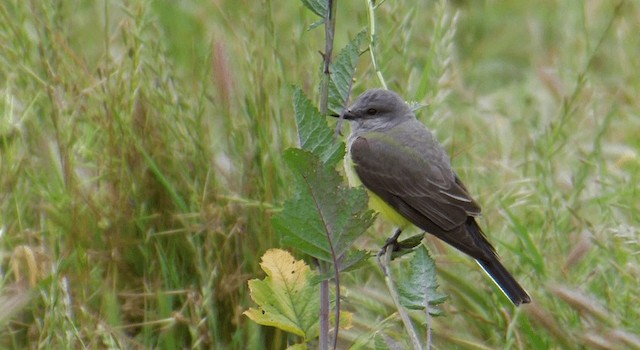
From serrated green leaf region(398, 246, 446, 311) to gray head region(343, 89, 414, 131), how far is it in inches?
47.4

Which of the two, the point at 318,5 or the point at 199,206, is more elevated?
the point at 318,5

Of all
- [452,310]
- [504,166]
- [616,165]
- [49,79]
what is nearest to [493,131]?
[616,165]

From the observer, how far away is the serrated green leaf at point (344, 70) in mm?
2326

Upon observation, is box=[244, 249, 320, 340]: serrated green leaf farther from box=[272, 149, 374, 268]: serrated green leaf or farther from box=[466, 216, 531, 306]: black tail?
box=[466, 216, 531, 306]: black tail

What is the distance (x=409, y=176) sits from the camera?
346 cm

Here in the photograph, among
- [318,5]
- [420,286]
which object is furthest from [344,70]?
[420,286]

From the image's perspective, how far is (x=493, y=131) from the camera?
494 cm

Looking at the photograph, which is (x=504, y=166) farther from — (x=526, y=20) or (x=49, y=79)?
(x=526, y=20)

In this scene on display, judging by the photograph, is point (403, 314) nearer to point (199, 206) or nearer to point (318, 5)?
point (318, 5)

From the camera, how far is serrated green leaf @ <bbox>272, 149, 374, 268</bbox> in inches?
86.1

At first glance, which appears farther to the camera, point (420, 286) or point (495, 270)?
point (495, 270)

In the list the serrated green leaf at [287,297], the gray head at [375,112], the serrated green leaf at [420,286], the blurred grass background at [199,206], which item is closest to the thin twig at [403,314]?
the serrated green leaf at [420,286]

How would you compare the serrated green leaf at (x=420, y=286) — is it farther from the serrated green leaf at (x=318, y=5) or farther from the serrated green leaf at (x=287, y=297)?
the serrated green leaf at (x=318, y=5)

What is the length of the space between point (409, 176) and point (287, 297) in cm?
103
